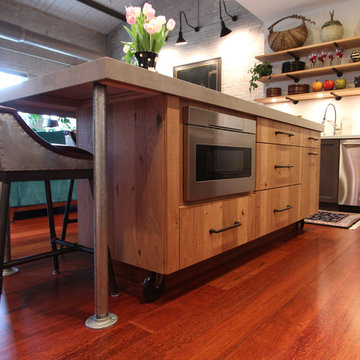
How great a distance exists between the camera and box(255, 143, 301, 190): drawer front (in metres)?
1.85

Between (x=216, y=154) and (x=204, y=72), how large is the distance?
16.9ft

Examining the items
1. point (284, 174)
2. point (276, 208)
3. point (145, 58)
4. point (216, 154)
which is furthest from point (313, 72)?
point (216, 154)

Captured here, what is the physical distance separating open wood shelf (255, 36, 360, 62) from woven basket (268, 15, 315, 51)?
9 cm

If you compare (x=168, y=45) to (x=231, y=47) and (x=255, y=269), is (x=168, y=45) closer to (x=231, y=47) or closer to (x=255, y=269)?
(x=231, y=47)

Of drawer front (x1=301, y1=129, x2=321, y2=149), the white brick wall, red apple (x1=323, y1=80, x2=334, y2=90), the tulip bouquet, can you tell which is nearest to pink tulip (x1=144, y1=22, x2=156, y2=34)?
the tulip bouquet

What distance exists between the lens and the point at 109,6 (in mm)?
7094

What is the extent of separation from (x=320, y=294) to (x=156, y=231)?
750 mm

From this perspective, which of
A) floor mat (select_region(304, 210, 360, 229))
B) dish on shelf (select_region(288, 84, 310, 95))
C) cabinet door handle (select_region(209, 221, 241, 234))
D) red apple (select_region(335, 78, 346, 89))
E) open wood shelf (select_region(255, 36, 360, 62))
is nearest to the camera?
cabinet door handle (select_region(209, 221, 241, 234))

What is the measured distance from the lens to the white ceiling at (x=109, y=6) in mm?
4395

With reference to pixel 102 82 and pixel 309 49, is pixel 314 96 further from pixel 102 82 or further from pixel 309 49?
pixel 102 82

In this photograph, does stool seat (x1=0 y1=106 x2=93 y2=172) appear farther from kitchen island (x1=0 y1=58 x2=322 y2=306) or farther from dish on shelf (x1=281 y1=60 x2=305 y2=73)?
dish on shelf (x1=281 y1=60 x2=305 y2=73)

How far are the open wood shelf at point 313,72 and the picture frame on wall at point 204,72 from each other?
53.3 inches

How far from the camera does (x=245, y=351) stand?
92 centimetres

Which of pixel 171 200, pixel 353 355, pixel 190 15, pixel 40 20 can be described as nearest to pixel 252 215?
pixel 171 200
